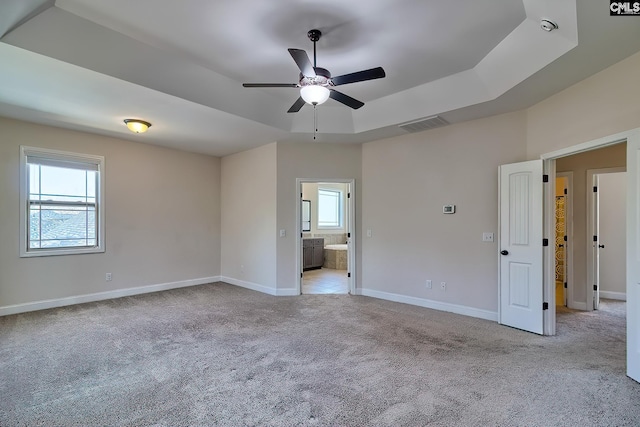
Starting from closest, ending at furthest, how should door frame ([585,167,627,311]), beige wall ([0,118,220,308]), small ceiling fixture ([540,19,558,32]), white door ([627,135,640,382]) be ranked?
small ceiling fixture ([540,19,558,32]) < white door ([627,135,640,382]) < beige wall ([0,118,220,308]) < door frame ([585,167,627,311])

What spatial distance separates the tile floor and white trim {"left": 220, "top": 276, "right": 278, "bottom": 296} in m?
0.58

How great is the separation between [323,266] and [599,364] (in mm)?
6259

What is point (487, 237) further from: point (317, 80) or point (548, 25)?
point (317, 80)

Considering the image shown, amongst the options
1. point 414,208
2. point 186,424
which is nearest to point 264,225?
point 414,208

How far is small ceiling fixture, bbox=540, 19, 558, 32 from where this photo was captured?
2.49 metres

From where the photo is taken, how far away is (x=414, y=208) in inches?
197

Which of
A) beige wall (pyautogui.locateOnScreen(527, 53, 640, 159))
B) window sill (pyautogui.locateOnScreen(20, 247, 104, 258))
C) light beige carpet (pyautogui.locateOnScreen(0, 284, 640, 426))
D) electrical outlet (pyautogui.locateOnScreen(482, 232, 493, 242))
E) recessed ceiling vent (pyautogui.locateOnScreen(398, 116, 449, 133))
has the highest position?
recessed ceiling vent (pyautogui.locateOnScreen(398, 116, 449, 133))

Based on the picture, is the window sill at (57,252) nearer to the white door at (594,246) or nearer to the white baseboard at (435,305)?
the white baseboard at (435,305)

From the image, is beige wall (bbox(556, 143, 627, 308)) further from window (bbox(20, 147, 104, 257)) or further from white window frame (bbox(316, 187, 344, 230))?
window (bbox(20, 147, 104, 257))

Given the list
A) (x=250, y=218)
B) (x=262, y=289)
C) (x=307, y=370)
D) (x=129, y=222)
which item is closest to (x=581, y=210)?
(x=307, y=370)

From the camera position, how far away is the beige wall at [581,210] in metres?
4.80

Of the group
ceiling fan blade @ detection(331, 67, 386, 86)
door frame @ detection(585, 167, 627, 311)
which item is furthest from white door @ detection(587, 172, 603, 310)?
ceiling fan blade @ detection(331, 67, 386, 86)

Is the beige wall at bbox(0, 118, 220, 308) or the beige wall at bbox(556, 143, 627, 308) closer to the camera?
the beige wall at bbox(0, 118, 220, 308)

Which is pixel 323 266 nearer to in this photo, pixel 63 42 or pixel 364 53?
pixel 364 53
